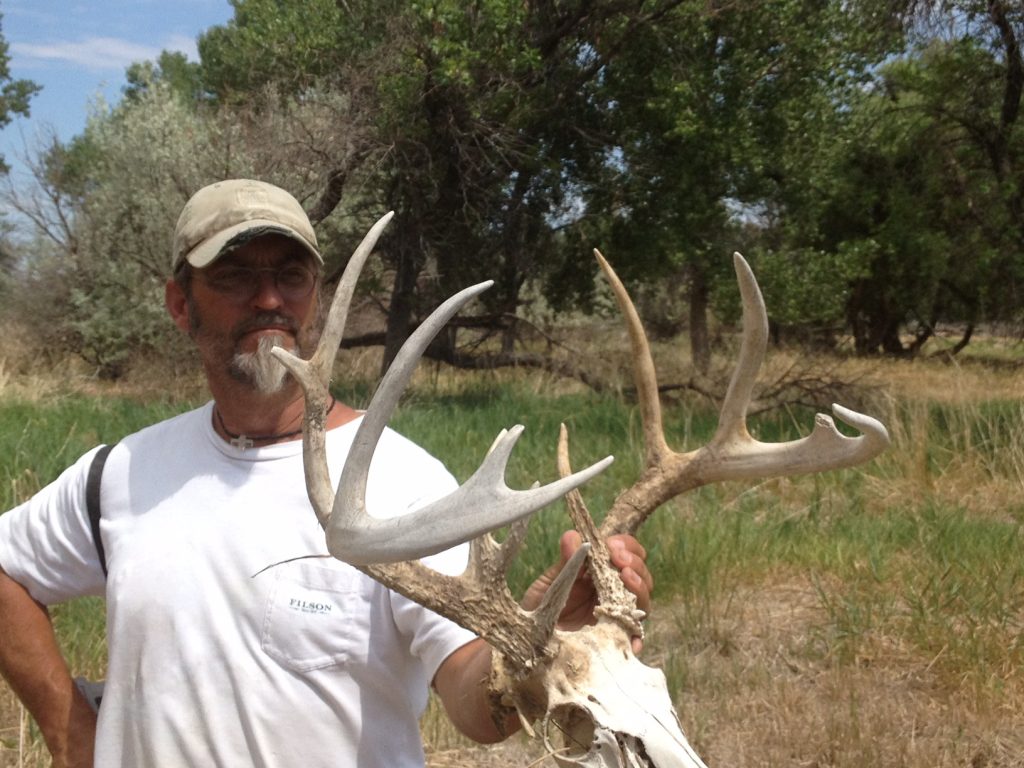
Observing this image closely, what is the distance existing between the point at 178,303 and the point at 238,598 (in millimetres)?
824

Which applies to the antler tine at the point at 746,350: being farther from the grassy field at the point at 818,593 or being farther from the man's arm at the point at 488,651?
the grassy field at the point at 818,593

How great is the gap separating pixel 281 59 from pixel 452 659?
35.3ft

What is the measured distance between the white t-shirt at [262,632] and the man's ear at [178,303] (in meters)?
0.48

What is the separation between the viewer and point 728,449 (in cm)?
198

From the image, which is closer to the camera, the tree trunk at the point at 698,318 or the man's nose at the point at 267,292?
the man's nose at the point at 267,292

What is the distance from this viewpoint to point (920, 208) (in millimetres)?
13484

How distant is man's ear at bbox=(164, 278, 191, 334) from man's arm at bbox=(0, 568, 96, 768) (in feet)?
2.21

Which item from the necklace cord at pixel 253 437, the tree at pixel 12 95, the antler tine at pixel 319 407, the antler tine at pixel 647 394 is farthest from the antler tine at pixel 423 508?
the tree at pixel 12 95

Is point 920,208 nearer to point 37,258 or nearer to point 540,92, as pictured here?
point 540,92

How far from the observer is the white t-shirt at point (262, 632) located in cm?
177

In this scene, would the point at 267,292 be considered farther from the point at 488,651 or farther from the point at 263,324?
the point at 488,651

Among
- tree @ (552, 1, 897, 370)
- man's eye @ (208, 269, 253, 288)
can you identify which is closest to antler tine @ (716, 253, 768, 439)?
man's eye @ (208, 269, 253, 288)

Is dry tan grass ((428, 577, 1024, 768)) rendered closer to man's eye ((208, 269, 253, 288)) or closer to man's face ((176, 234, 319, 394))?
man's face ((176, 234, 319, 394))

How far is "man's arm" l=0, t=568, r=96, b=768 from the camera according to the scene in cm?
208
